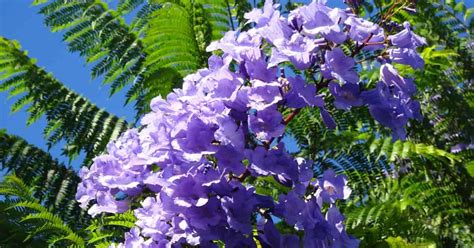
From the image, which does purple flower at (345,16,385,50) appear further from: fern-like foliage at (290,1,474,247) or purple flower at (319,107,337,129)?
fern-like foliage at (290,1,474,247)

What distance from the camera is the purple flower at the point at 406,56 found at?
1.21 metres

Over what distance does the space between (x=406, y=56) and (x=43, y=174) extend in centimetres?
262

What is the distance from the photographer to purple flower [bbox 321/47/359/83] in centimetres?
114

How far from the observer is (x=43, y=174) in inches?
138

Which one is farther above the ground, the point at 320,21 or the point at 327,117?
the point at 320,21

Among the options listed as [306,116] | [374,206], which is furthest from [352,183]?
[374,206]

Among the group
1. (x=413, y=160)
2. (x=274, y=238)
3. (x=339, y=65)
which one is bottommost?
(x=274, y=238)

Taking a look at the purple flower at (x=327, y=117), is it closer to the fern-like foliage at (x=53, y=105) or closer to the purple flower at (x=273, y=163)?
the purple flower at (x=273, y=163)

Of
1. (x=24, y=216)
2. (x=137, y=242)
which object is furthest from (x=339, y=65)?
(x=24, y=216)

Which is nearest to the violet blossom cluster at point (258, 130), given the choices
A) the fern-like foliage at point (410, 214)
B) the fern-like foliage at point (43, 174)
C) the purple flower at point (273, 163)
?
the purple flower at point (273, 163)

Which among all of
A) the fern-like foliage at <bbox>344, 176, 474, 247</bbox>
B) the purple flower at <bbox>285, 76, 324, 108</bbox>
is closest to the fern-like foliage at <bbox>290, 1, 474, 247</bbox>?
the fern-like foliage at <bbox>344, 176, 474, 247</bbox>

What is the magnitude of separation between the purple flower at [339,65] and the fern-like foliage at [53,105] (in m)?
2.36

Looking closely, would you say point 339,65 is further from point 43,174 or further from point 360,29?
point 43,174

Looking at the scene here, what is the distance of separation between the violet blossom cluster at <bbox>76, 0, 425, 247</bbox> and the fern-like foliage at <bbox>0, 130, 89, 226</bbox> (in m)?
2.08
